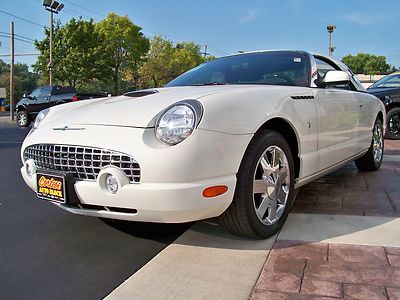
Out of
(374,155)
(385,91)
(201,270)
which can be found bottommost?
(201,270)

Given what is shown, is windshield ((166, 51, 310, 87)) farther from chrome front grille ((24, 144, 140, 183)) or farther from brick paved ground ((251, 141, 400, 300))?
chrome front grille ((24, 144, 140, 183))

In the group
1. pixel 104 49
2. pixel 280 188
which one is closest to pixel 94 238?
pixel 280 188

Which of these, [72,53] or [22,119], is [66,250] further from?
[72,53]

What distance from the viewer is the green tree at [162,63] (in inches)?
1900

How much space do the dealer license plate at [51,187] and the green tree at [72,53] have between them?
28.8 m

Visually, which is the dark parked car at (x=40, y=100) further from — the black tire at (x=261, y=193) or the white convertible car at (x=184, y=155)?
the black tire at (x=261, y=193)

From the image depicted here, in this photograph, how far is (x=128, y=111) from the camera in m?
2.61

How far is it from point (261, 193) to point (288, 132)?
0.61 meters

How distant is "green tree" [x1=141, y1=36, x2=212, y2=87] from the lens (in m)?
48.2

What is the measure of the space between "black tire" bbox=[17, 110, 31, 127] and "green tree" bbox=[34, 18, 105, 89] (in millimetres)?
12818

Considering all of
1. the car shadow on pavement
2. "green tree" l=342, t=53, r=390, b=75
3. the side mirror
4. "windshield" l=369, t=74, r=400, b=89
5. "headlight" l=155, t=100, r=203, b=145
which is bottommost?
the car shadow on pavement

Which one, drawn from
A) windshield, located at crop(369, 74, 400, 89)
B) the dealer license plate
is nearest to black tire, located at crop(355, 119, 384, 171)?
the dealer license plate

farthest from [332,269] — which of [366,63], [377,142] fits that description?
[366,63]

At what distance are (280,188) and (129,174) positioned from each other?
120 cm
